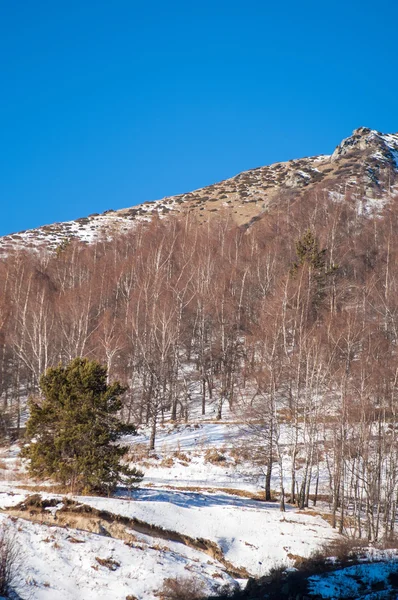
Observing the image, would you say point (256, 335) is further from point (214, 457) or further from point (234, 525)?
point (234, 525)

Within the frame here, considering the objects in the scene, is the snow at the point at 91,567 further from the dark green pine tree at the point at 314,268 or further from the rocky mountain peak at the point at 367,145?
the rocky mountain peak at the point at 367,145

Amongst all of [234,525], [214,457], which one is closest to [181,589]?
[234,525]

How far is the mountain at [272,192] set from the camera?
8847 cm

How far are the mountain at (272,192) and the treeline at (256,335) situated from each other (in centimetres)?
2293

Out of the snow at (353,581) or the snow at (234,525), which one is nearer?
the snow at (353,581)

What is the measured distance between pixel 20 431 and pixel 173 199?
99.8m

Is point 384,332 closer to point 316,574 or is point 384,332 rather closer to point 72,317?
point 72,317

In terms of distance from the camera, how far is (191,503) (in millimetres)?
19688

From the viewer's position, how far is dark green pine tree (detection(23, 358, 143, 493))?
18328 mm

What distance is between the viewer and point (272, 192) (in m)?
109

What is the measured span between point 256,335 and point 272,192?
250 ft

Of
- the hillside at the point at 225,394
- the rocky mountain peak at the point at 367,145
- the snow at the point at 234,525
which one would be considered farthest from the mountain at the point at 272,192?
the snow at the point at 234,525

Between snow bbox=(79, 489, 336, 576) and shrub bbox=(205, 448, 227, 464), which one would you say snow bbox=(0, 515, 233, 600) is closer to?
snow bbox=(79, 489, 336, 576)

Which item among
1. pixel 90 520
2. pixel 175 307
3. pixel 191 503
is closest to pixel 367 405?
pixel 191 503
